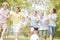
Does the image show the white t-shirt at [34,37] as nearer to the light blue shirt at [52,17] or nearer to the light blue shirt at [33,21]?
the light blue shirt at [33,21]

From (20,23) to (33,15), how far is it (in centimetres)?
19

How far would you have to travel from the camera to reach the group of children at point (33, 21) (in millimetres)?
2664

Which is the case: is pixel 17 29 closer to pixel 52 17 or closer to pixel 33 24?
pixel 33 24

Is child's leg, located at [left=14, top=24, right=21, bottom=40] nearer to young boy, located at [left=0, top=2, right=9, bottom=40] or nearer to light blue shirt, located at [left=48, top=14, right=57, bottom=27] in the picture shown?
young boy, located at [left=0, top=2, right=9, bottom=40]

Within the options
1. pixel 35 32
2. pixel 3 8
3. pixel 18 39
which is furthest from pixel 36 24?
pixel 3 8

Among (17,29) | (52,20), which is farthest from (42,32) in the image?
(17,29)

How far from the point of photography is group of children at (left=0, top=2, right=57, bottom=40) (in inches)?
105

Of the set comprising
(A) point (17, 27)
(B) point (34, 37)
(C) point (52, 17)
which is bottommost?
(B) point (34, 37)

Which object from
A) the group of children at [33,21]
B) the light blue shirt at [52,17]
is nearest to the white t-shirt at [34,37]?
the group of children at [33,21]

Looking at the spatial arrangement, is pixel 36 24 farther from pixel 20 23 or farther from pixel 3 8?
pixel 3 8

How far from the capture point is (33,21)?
2.68m

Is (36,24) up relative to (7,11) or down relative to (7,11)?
down

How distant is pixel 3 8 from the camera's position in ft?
8.85

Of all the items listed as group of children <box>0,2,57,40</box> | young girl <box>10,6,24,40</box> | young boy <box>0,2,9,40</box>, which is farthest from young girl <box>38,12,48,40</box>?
young boy <box>0,2,9,40</box>
